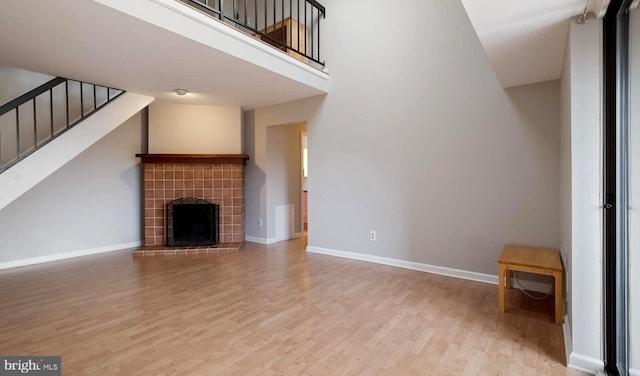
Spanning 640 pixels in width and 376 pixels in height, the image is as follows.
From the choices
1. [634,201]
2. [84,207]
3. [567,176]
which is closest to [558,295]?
[567,176]

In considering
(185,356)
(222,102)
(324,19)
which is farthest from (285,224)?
(185,356)

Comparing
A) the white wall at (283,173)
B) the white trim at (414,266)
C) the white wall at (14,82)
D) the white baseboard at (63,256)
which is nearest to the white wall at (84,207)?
the white baseboard at (63,256)

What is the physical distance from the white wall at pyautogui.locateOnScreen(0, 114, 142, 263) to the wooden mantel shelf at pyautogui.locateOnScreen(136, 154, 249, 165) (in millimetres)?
429

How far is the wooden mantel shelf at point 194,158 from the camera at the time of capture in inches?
190

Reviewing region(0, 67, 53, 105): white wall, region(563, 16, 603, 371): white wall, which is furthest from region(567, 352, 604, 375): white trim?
region(0, 67, 53, 105): white wall

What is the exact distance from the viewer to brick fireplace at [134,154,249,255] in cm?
487

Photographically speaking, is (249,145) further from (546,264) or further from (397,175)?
(546,264)

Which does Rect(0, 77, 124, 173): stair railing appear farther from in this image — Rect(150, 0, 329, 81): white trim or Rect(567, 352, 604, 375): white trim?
Rect(567, 352, 604, 375): white trim

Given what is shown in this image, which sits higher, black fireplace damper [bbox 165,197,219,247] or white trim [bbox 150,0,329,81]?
white trim [bbox 150,0,329,81]

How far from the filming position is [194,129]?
16.9ft

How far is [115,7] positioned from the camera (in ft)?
6.86

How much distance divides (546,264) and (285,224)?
396 centimetres

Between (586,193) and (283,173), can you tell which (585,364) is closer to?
(586,193)

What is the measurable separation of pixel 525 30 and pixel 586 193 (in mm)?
1003
